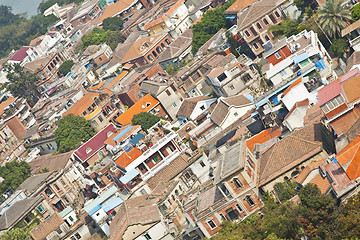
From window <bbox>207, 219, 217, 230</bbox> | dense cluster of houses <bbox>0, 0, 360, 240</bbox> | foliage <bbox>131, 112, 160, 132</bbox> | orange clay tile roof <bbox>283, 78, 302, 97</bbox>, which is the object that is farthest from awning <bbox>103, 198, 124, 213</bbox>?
orange clay tile roof <bbox>283, 78, 302, 97</bbox>

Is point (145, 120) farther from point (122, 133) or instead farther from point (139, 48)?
point (139, 48)

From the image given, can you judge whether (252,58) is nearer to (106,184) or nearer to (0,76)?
(106,184)

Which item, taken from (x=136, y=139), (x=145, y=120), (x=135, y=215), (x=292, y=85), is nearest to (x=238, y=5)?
(x=145, y=120)

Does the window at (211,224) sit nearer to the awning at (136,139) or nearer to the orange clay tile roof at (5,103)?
the awning at (136,139)

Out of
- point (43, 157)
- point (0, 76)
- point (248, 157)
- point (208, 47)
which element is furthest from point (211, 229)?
point (0, 76)

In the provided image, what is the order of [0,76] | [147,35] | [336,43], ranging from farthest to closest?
[0,76], [147,35], [336,43]

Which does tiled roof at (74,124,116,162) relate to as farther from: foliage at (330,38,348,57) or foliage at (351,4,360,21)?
foliage at (351,4,360,21)
